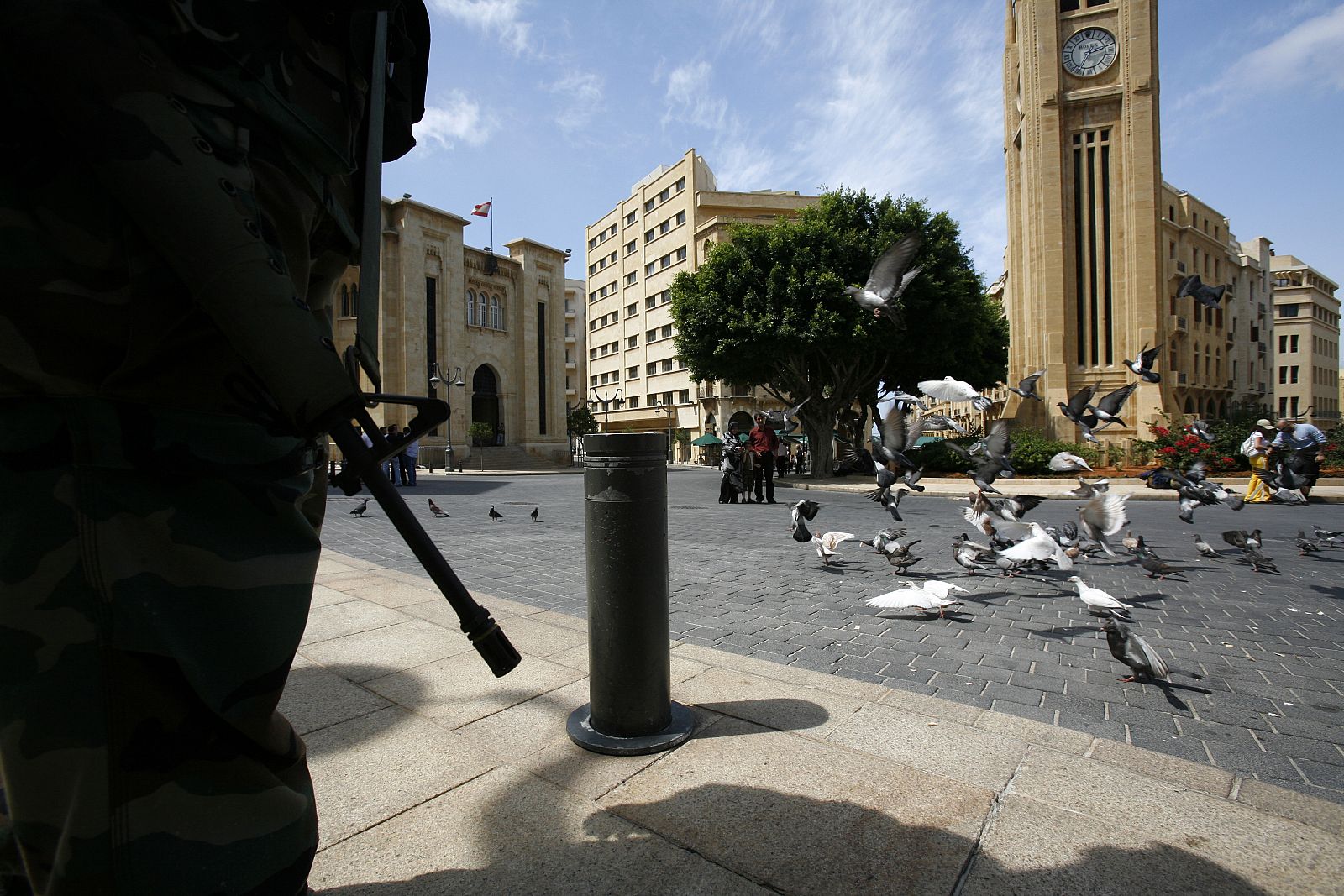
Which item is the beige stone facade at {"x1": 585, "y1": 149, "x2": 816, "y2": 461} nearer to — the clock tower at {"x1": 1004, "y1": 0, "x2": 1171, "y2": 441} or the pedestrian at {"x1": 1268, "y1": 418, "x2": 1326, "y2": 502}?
the clock tower at {"x1": 1004, "y1": 0, "x2": 1171, "y2": 441}

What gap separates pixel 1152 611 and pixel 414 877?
568 centimetres

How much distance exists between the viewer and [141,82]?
1139 mm

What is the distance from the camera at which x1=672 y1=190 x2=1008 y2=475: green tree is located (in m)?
24.8

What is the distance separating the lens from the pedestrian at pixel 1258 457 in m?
13.6

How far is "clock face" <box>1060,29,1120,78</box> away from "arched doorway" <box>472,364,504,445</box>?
1494 inches

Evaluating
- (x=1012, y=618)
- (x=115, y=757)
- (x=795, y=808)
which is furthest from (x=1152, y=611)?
(x=115, y=757)

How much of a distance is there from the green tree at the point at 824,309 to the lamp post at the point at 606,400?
37.0 m

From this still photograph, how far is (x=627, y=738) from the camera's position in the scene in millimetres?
2576

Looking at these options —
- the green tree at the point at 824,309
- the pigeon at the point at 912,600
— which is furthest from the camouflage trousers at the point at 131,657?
the green tree at the point at 824,309

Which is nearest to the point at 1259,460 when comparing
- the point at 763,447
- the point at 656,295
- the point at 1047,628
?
the point at 763,447

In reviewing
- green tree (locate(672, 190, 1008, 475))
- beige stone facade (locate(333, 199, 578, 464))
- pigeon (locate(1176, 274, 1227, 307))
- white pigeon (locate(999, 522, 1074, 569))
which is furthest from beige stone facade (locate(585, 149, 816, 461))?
white pigeon (locate(999, 522, 1074, 569))

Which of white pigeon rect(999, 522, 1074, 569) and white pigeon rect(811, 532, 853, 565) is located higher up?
white pigeon rect(999, 522, 1074, 569)

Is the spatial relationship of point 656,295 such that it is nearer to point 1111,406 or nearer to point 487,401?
point 487,401

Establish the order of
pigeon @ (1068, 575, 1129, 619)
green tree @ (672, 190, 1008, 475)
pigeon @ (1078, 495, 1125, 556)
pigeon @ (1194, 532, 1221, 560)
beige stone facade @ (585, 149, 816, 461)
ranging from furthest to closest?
1. beige stone facade @ (585, 149, 816, 461)
2. green tree @ (672, 190, 1008, 475)
3. pigeon @ (1194, 532, 1221, 560)
4. pigeon @ (1078, 495, 1125, 556)
5. pigeon @ (1068, 575, 1129, 619)
